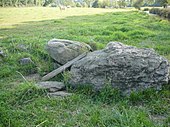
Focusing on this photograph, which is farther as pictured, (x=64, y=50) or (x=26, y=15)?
(x=26, y=15)

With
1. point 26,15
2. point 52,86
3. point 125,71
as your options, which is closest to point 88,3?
point 26,15

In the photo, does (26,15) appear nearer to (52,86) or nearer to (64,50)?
(64,50)

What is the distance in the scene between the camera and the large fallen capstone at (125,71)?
639 cm

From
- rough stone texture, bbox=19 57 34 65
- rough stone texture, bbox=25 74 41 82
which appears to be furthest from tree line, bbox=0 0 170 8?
rough stone texture, bbox=25 74 41 82

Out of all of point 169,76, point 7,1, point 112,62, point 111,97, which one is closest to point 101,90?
point 111,97

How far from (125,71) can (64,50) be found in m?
2.36

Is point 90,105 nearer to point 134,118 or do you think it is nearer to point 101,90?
point 101,90

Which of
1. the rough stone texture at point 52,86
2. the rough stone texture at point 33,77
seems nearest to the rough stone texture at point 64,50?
the rough stone texture at point 33,77

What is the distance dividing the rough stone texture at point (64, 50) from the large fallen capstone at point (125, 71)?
1.26 meters

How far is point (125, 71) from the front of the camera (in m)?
6.45

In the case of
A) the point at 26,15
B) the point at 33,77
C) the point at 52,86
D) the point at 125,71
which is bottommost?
the point at 33,77

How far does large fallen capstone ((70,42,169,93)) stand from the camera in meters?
6.39

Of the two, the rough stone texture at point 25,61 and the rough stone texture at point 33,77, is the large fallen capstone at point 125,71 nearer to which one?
the rough stone texture at point 33,77

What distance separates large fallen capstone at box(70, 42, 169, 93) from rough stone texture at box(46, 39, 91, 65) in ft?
4.12
